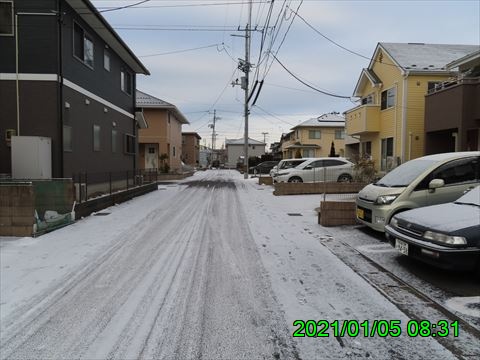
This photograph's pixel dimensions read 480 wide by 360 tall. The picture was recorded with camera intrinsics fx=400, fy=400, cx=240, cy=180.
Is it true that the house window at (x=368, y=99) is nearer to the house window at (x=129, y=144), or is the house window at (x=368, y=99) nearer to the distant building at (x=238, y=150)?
the house window at (x=129, y=144)

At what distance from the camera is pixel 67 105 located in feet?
40.8

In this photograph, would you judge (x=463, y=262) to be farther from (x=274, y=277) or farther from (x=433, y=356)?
(x=274, y=277)

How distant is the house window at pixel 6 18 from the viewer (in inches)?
452

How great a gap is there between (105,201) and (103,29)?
6.83 metres

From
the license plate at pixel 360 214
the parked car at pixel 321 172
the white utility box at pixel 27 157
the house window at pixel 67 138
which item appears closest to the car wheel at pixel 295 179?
the parked car at pixel 321 172

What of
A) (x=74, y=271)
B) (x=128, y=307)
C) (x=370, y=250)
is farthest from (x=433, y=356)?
(x=74, y=271)

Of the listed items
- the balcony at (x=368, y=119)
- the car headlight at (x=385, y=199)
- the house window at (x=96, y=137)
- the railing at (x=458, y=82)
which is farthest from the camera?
the balcony at (x=368, y=119)

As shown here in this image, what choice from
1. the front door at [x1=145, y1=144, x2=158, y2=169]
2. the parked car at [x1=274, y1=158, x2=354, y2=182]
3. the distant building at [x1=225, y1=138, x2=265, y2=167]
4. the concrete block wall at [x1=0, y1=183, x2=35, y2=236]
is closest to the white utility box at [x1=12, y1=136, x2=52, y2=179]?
the concrete block wall at [x1=0, y1=183, x2=35, y2=236]

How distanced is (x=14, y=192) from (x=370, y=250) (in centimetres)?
700

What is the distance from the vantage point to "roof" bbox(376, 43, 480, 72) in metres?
19.8

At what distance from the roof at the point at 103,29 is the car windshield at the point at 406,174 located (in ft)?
34.7

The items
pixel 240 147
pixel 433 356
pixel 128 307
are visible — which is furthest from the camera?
pixel 240 147

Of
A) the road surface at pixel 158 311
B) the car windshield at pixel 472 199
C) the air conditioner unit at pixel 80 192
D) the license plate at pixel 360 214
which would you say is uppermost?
the car windshield at pixel 472 199

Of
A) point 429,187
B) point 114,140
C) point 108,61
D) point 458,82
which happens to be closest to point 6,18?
point 108,61
